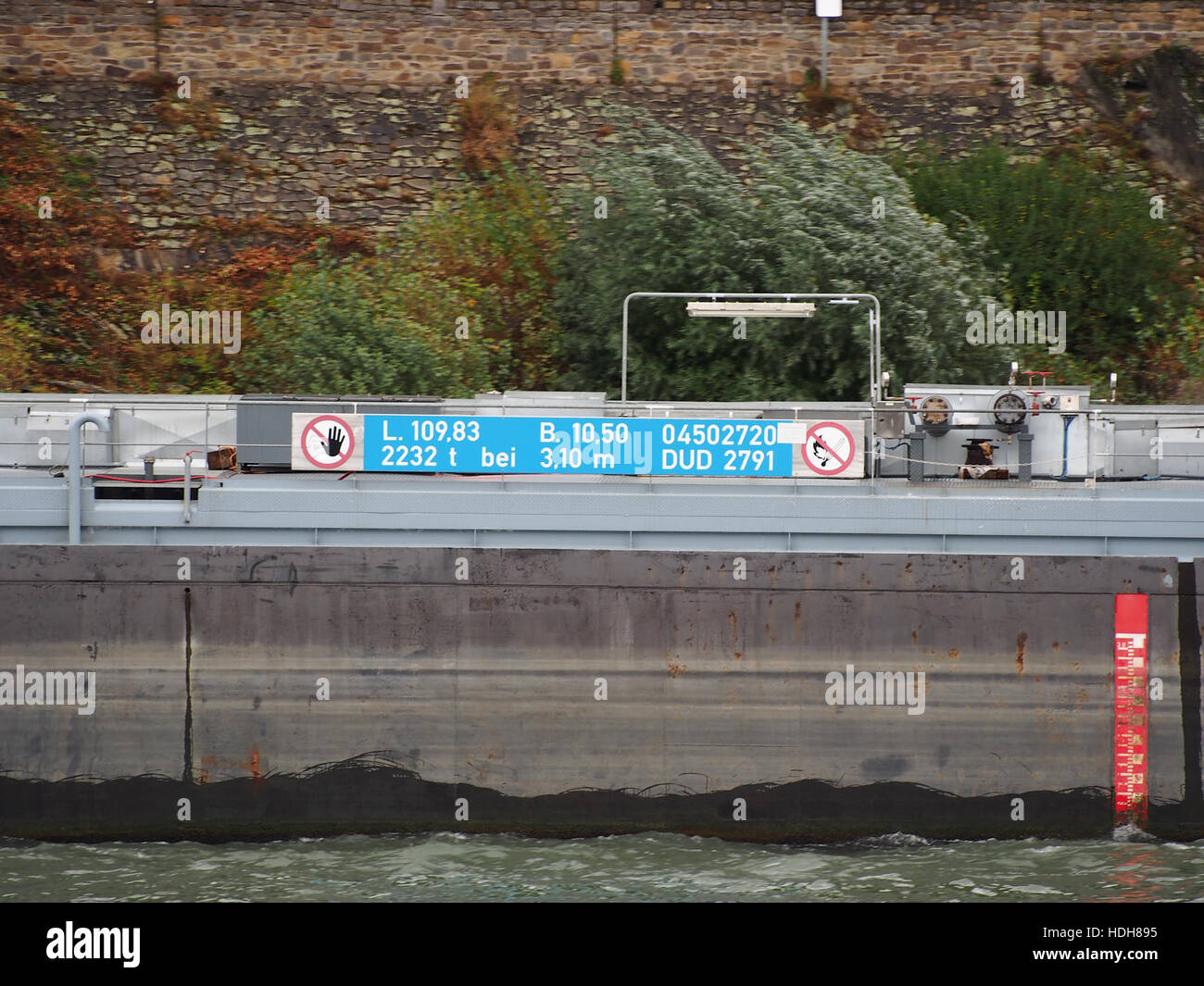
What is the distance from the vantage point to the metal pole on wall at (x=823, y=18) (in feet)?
110

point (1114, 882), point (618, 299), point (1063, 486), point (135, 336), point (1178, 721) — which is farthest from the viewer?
point (135, 336)

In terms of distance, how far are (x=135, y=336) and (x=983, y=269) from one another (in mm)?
19495

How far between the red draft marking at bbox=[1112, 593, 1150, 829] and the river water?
0.70 metres

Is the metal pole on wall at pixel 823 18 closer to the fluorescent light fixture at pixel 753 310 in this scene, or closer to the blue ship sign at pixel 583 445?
the fluorescent light fixture at pixel 753 310

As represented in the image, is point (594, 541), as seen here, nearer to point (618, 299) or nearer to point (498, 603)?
point (498, 603)

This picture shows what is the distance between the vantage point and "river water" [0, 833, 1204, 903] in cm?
1242

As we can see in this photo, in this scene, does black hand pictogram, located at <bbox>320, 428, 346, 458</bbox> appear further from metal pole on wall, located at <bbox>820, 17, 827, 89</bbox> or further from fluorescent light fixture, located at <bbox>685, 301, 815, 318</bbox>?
metal pole on wall, located at <bbox>820, 17, 827, 89</bbox>

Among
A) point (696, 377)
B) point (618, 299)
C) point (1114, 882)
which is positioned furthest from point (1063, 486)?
point (618, 299)

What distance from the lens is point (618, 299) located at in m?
25.4

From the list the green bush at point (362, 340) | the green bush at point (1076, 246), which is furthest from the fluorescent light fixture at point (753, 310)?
the green bush at point (1076, 246)

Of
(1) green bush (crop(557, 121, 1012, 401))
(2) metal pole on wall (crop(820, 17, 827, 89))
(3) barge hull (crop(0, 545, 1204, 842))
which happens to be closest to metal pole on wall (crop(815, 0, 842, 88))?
(2) metal pole on wall (crop(820, 17, 827, 89))

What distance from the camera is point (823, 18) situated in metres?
33.6

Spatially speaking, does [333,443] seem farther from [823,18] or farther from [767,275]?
[823,18]

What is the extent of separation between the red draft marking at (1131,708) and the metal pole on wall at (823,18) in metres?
23.4
